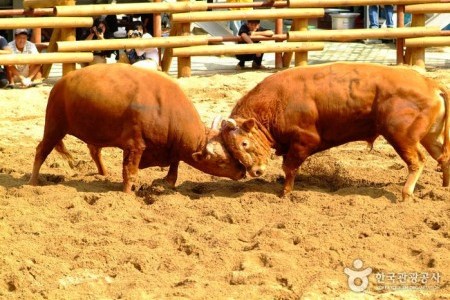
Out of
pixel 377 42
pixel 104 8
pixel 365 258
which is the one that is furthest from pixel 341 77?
pixel 377 42

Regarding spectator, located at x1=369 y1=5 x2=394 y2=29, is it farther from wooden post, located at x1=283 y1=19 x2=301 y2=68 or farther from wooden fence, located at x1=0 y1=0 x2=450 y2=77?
wooden post, located at x1=283 y1=19 x2=301 y2=68

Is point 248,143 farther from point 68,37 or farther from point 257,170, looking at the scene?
point 68,37

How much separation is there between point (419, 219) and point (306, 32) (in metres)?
7.77

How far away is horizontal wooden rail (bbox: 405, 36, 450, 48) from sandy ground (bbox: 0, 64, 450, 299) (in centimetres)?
507

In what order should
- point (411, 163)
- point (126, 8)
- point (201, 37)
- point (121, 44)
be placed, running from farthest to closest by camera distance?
point (201, 37) → point (126, 8) → point (121, 44) → point (411, 163)

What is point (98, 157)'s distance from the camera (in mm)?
11844

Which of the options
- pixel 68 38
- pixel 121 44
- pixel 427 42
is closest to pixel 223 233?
pixel 121 44

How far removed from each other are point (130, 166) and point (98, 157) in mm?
993

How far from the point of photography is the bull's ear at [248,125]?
10805 millimetres

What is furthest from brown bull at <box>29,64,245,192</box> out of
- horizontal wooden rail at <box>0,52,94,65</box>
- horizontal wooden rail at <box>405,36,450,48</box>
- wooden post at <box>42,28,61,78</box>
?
horizontal wooden rail at <box>405,36,450,48</box>

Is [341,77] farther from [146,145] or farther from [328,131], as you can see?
[146,145]

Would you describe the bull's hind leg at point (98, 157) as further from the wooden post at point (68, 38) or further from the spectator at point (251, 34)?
the spectator at point (251, 34)

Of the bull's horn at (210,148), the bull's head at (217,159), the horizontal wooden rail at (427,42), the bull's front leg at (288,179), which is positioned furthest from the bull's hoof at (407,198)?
the horizontal wooden rail at (427,42)

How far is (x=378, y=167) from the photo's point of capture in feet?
40.1
